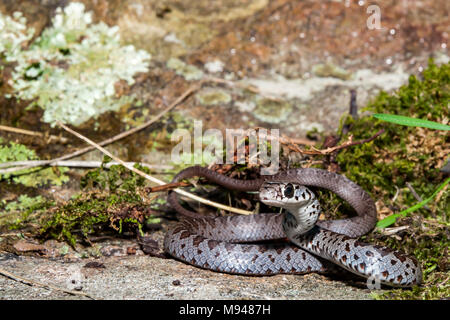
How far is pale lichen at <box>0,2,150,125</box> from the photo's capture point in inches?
263

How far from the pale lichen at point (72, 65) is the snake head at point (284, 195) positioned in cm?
326

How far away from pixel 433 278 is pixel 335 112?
301cm

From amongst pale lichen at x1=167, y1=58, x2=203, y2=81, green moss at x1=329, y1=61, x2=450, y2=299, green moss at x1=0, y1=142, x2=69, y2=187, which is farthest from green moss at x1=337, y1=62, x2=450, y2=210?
green moss at x1=0, y1=142, x2=69, y2=187

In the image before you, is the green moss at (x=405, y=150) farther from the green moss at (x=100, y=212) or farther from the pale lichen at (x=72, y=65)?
the pale lichen at (x=72, y=65)

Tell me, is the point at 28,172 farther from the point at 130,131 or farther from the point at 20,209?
the point at 130,131

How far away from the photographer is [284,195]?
14.3 ft

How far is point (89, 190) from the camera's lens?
540 cm

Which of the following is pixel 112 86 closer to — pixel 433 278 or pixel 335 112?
pixel 335 112

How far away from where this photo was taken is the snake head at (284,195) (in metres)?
4.36

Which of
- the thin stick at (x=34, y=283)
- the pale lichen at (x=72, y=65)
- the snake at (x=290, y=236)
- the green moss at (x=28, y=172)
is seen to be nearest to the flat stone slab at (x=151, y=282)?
the thin stick at (x=34, y=283)

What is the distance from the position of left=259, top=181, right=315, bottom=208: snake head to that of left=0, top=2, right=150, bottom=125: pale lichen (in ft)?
10.7

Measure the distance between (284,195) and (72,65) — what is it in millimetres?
4168

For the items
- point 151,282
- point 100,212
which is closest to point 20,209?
point 100,212
